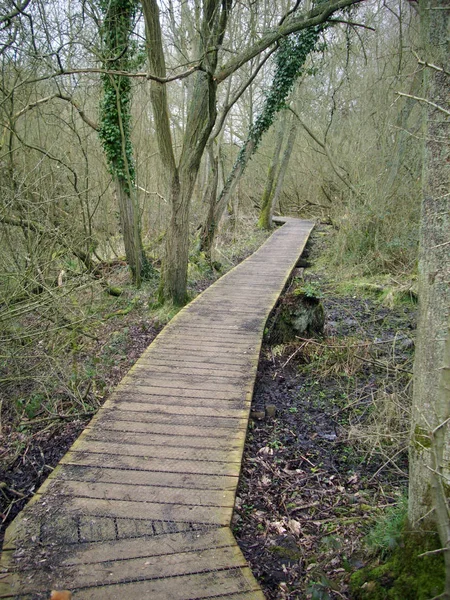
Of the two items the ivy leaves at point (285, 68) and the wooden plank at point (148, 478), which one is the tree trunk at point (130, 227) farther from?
the wooden plank at point (148, 478)

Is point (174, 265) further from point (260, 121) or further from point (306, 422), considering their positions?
point (260, 121)

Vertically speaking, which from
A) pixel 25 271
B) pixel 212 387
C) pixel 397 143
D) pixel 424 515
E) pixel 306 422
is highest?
pixel 397 143

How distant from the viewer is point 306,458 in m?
3.81

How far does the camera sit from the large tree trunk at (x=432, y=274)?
6.42 feet

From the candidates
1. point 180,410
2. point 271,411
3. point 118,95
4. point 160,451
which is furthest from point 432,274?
point 118,95

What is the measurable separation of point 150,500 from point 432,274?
2090mm

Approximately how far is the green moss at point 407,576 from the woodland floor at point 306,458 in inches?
6.3

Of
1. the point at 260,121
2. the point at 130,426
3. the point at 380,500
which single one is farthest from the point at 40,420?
the point at 260,121

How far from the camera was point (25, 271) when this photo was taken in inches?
170

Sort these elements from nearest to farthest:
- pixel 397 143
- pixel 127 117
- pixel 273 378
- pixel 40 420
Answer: pixel 40 420
pixel 273 378
pixel 127 117
pixel 397 143

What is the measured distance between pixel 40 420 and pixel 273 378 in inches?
101

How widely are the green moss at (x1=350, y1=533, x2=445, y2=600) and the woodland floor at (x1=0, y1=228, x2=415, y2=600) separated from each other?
161mm

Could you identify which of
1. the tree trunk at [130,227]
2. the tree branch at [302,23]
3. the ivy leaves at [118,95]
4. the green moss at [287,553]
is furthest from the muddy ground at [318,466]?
the ivy leaves at [118,95]

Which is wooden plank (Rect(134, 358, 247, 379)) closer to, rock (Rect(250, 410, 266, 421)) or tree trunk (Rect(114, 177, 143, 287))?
rock (Rect(250, 410, 266, 421))
